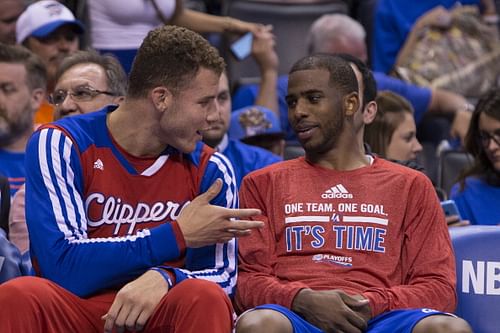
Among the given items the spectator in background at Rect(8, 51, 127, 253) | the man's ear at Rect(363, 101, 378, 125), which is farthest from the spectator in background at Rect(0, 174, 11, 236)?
the man's ear at Rect(363, 101, 378, 125)

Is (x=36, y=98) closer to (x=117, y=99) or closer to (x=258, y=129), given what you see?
(x=117, y=99)

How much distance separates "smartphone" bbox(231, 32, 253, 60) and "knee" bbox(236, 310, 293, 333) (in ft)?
9.40

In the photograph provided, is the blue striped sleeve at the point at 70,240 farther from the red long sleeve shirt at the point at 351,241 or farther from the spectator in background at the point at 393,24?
the spectator in background at the point at 393,24

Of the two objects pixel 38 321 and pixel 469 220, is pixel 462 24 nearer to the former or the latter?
pixel 469 220

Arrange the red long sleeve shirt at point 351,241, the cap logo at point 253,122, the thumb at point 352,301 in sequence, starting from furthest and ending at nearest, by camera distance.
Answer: the cap logo at point 253,122 < the red long sleeve shirt at point 351,241 < the thumb at point 352,301

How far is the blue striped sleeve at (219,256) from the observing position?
356cm

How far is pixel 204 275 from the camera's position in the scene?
3504mm

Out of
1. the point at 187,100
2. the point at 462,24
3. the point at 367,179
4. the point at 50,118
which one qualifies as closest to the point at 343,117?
the point at 367,179

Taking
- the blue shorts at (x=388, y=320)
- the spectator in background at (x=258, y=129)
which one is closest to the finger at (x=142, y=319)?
the blue shorts at (x=388, y=320)

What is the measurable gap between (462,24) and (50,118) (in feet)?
9.80

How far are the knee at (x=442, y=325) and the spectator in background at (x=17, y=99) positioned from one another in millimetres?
2166

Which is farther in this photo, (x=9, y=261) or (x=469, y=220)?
(x=469, y=220)

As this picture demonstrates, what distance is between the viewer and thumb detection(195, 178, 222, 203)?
347cm

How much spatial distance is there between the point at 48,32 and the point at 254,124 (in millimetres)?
1185
